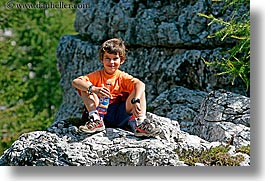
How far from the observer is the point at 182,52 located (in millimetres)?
5820

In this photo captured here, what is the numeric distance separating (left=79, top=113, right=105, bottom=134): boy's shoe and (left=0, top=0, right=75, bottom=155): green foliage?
18.6ft

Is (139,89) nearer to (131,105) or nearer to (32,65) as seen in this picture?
(131,105)

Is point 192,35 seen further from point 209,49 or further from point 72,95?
point 72,95

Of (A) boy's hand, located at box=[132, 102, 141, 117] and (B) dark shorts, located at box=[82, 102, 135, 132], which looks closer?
(A) boy's hand, located at box=[132, 102, 141, 117]

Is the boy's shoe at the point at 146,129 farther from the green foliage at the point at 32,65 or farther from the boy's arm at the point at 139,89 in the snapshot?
the green foliage at the point at 32,65

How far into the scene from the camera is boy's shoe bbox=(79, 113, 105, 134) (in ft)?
13.5

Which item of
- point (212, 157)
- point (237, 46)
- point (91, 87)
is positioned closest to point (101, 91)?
point (91, 87)

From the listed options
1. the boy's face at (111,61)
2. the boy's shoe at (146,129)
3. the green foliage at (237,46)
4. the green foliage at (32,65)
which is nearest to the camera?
the boy's shoe at (146,129)

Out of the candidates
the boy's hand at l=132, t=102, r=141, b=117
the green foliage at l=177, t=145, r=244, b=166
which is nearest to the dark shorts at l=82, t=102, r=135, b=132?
the boy's hand at l=132, t=102, r=141, b=117

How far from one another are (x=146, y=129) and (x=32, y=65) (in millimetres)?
9055

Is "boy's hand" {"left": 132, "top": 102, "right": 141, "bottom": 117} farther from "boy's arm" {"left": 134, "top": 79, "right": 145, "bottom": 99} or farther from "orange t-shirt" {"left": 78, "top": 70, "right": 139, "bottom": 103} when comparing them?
"orange t-shirt" {"left": 78, "top": 70, "right": 139, "bottom": 103}

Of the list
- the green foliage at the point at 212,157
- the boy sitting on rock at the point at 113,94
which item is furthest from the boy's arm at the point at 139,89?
the green foliage at the point at 212,157

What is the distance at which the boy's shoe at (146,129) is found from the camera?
4.05 m

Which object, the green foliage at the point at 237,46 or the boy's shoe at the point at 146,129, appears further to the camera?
the green foliage at the point at 237,46
